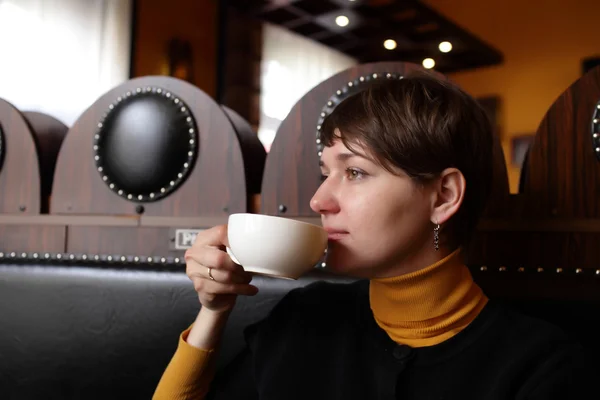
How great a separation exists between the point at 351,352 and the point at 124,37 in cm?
336

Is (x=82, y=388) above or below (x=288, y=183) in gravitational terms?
below

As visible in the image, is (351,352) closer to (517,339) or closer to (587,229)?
(517,339)

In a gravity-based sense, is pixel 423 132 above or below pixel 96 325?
above

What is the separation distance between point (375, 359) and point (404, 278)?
129 millimetres

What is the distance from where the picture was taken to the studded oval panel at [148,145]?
977 mm

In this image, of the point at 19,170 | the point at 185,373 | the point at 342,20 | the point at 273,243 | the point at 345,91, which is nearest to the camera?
the point at 273,243

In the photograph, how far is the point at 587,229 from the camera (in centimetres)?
82

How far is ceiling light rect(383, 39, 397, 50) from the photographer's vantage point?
5.18 meters

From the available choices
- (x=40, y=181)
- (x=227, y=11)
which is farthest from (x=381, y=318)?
(x=227, y=11)

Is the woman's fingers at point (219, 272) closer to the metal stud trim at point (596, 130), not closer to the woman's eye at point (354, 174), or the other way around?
the woman's eye at point (354, 174)

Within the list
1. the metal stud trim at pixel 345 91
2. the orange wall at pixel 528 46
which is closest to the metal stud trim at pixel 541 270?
the metal stud trim at pixel 345 91

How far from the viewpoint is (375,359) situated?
0.74 meters

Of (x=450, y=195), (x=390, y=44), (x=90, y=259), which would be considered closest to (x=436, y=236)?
(x=450, y=195)

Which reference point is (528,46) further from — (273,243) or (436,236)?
(273,243)
